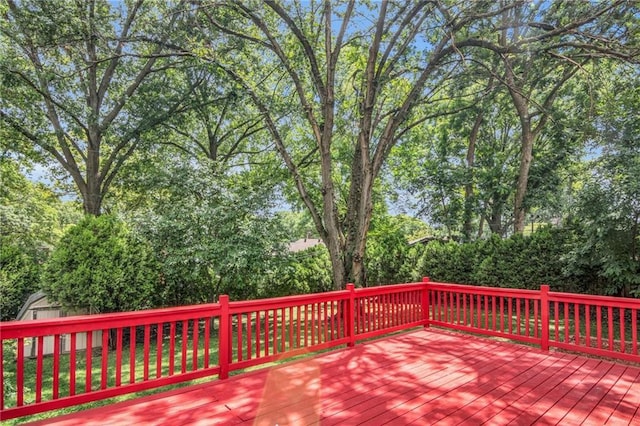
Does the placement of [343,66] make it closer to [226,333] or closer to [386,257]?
[386,257]

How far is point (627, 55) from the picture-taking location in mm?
5051

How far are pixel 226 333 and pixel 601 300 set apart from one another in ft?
13.7

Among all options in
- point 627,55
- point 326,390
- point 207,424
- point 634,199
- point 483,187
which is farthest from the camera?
point 483,187

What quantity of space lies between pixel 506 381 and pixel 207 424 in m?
2.79

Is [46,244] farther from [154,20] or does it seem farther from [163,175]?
[154,20]

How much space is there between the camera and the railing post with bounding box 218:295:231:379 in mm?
3594

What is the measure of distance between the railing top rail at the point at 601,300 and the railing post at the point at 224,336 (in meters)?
3.93

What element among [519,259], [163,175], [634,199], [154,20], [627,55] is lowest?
[519,259]

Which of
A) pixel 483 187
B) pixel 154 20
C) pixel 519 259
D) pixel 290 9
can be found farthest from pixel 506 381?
pixel 483 187

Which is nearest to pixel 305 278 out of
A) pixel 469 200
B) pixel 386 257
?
pixel 386 257

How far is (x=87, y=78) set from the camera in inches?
344

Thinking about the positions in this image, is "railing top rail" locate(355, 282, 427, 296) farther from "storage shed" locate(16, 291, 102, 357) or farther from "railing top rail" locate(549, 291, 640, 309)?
"storage shed" locate(16, 291, 102, 357)

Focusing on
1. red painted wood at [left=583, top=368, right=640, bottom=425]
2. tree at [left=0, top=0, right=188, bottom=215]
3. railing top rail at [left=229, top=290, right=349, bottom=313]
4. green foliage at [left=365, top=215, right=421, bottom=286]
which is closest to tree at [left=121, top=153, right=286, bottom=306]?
tree at [left=0, top=0, right=188, bottom=215]

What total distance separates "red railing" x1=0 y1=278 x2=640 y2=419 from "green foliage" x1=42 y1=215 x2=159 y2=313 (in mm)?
935
